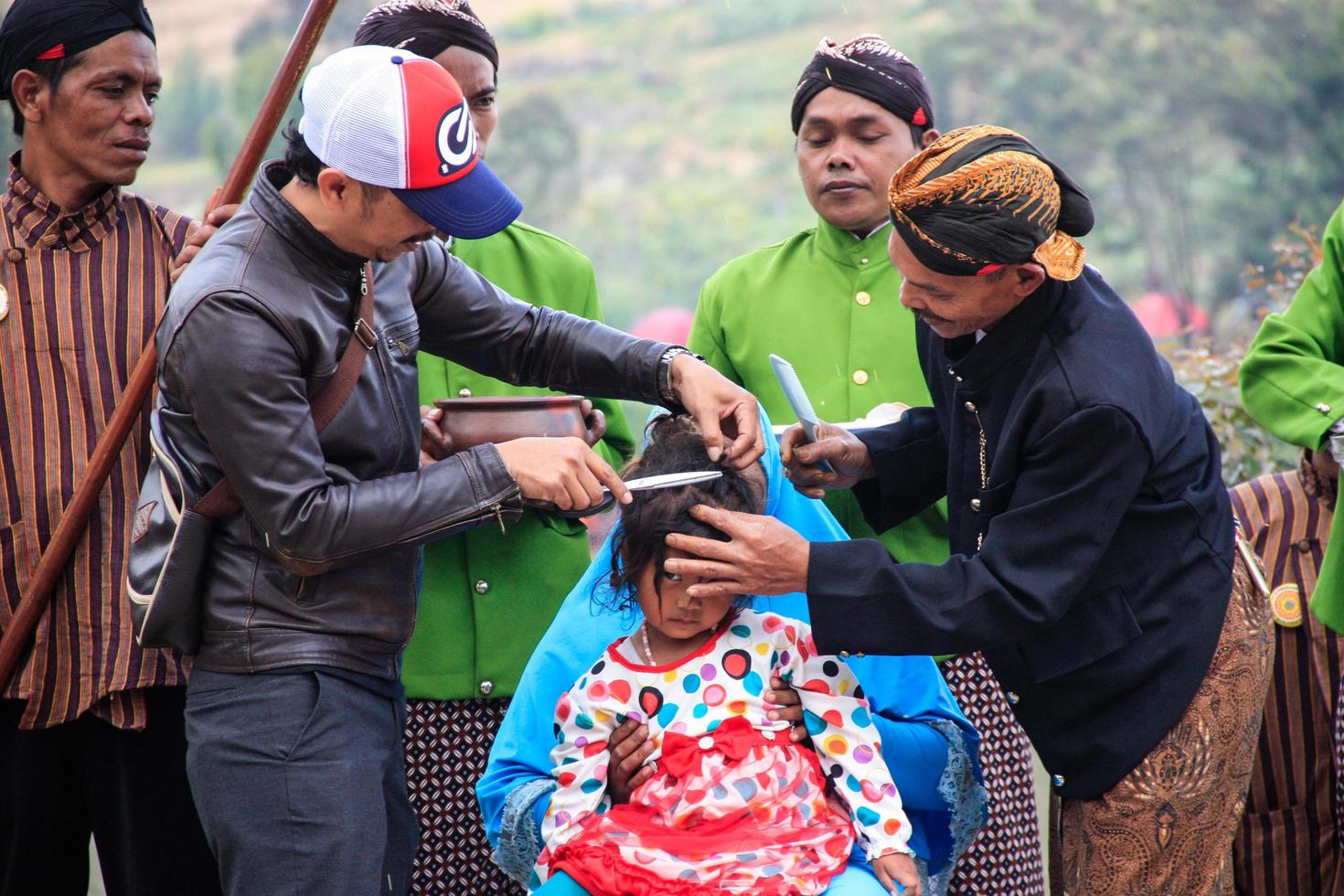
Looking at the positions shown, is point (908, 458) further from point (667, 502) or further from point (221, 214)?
point (221, 214)

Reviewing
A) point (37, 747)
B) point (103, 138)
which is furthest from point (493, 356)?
point (37, 747)

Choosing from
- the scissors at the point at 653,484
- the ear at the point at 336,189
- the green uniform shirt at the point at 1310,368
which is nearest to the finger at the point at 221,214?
the ear at the point at 336,189

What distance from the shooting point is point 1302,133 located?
1065 cm

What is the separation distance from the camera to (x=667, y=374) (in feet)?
8.84

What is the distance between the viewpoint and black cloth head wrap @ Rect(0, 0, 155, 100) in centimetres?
288

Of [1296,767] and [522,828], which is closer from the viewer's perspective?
[522,828]

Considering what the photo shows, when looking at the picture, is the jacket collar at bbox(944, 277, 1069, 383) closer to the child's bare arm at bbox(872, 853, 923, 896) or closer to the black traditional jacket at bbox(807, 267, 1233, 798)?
the black traditional jacket at bbox(807, 267, 1233, 798)

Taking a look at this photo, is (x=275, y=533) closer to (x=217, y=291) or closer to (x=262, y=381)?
(x=262, y=381)

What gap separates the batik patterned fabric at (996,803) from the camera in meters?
3.32

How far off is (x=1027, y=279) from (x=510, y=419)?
1.14 metres

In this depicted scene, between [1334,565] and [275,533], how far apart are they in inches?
89.9

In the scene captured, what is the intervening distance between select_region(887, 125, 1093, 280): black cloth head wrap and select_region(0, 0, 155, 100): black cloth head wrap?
66.4 inches

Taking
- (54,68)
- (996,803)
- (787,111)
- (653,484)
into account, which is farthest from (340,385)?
(787,111)

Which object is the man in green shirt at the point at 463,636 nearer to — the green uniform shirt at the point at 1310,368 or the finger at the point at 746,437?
the finger at the point at 746,437
